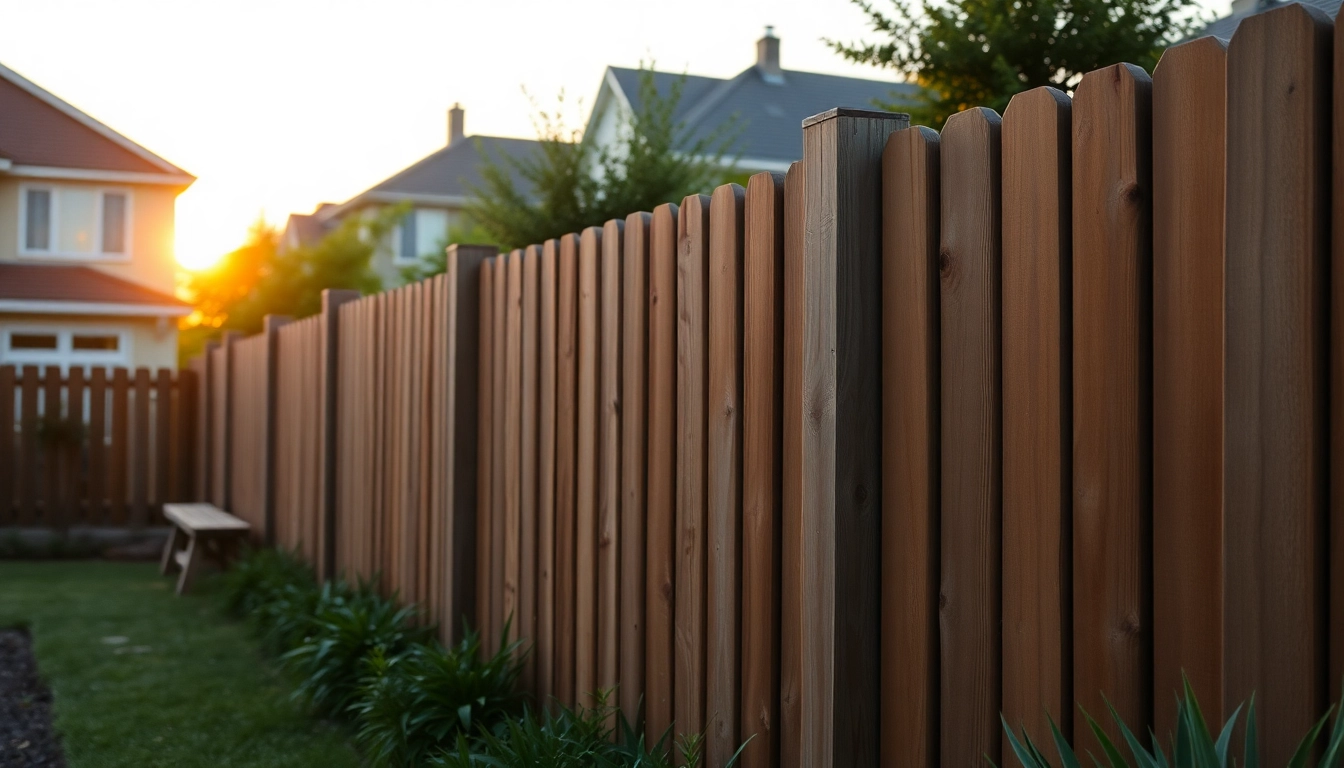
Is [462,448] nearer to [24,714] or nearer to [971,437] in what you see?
[24,714]

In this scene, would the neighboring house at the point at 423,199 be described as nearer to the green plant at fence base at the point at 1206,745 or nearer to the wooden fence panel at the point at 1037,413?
the wooden fence panel at the point at 1037,413

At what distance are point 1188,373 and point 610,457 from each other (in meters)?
2.17

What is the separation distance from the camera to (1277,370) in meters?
1.74

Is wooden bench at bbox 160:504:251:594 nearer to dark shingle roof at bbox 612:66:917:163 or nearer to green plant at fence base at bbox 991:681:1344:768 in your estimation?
green plant at fence base at bbox 991:681:1344:768

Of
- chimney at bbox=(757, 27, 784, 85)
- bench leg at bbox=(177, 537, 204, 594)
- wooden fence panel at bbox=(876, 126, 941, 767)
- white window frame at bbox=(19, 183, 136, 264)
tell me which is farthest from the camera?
chimney at bbox=(757, 27, 784, 85)

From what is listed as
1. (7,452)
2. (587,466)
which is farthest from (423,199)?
(587,466)

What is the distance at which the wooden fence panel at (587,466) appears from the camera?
12.9 ft

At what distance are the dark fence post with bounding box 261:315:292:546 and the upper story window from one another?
13.2 meters

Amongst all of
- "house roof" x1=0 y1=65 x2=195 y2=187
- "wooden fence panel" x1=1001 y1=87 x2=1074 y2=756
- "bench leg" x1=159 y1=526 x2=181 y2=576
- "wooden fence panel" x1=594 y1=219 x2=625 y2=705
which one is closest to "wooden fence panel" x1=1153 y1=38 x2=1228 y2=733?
"wooden fence panel" x1=1001 y1=87 x2=1074 y2=756

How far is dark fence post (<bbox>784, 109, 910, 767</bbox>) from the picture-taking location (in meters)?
2.50

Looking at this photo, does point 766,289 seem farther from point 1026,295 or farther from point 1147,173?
point 1147,173

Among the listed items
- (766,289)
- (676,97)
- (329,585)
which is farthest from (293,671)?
(676,97)

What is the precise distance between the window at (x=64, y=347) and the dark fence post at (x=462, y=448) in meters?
17.0

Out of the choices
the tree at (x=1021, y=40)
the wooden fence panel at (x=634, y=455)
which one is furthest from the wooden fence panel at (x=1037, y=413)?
the tree at (x=1021, y=40)
